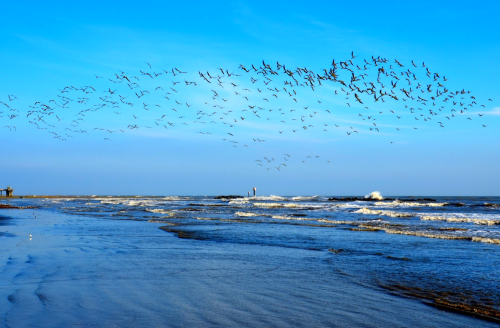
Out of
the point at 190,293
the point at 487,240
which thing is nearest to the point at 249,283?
the point at 190,293

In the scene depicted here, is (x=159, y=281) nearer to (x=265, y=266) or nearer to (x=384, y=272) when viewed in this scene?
(x=265, y=266)

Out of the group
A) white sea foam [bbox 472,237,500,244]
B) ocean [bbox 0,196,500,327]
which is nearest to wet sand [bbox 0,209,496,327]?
ocean [bbox 0,196,500,327]

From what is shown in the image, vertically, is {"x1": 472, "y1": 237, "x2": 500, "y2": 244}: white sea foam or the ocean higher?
{"x1": 472, "y1": 237, "x2": 500, "y2": 244}: white sea foam

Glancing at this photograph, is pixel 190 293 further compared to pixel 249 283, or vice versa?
pixel 249 283

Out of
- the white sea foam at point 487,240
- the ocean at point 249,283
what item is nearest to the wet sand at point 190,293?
the ocean at point 249,283

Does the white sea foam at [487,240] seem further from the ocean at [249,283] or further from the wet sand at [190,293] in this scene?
the wet sand at [190,293]

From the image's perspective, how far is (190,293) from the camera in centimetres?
723

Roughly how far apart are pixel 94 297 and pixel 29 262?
4128 mm

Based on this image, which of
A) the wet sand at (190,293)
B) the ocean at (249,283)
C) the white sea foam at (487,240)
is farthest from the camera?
the white sea foam at (487,240)

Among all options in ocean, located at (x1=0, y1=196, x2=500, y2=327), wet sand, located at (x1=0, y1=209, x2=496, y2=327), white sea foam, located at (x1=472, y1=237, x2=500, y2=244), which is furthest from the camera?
white sea foam, located at (x1=472, y1=237, x2=500, y2=244)

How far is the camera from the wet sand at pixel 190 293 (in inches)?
227

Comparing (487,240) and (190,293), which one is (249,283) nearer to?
(190,293)

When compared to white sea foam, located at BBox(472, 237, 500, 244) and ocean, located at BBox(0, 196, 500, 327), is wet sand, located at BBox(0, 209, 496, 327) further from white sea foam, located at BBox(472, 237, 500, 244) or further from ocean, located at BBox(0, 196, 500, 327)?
white sea foam, located at BBox(472, 237, 500, 244)

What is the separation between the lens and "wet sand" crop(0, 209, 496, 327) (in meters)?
5.77
